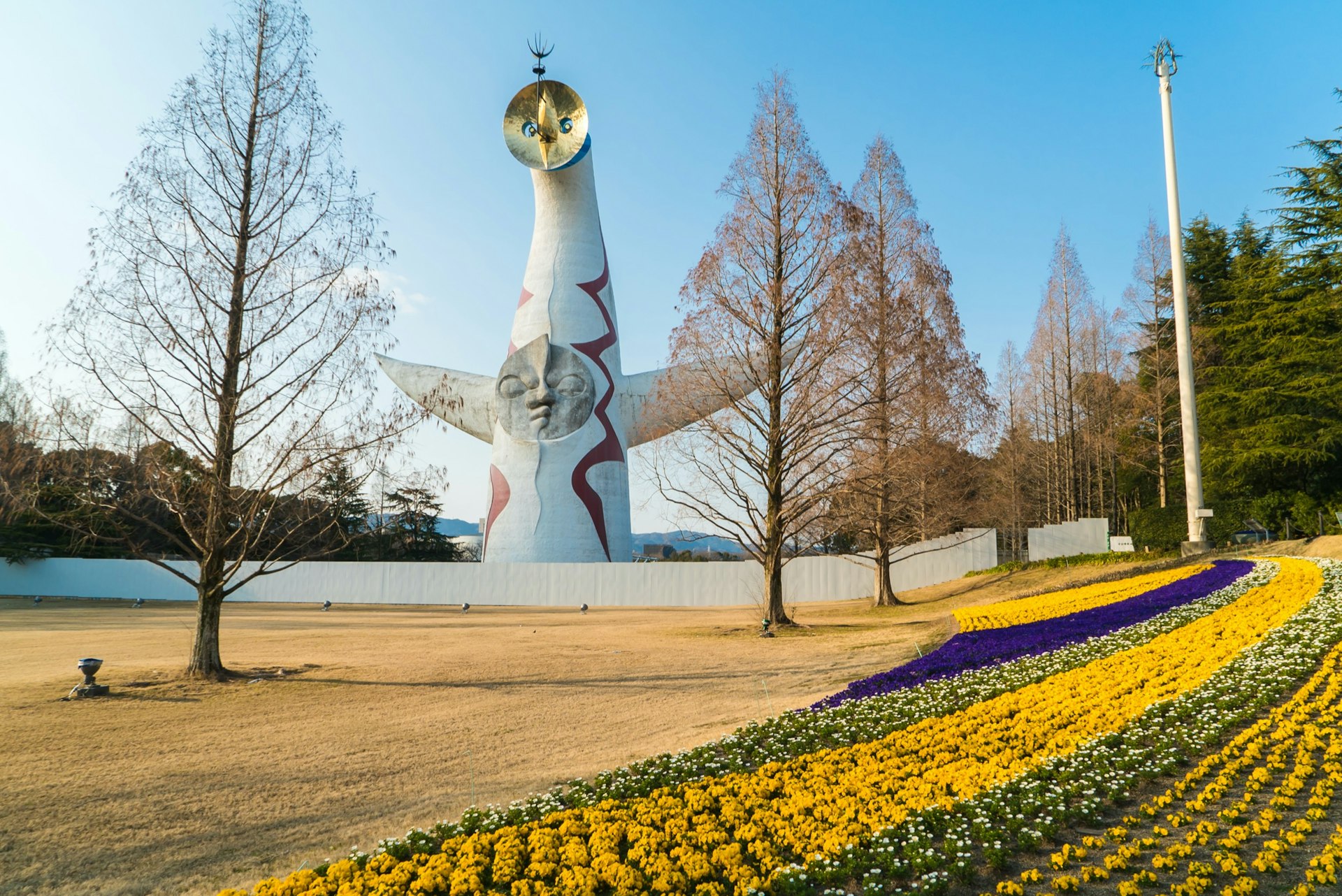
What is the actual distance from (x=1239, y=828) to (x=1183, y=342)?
63.5ft

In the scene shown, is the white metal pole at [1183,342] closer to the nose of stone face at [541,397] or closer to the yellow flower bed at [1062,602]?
the yellow flower bed at [1062,602]

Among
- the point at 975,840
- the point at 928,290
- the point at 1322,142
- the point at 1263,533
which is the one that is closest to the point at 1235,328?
the point at 1322,142

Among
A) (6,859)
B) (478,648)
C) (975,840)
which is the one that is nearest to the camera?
(975,840)

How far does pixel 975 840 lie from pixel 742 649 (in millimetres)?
9120

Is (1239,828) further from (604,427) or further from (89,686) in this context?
(604,427)

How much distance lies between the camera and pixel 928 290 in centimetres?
2108

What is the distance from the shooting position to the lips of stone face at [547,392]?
95.2 ft

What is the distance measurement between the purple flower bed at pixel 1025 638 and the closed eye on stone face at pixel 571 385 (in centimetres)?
1932

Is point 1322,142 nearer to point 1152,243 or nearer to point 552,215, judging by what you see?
point 1152,243

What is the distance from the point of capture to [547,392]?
28.9m

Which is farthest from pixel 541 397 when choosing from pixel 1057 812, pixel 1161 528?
pixel 1057 812

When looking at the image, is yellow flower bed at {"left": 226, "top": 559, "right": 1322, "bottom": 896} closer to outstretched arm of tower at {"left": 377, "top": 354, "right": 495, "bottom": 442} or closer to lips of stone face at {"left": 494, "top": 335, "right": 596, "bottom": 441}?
lips of stone face at {"left": 494, "top": 335, "right": 596, "bottom": 441}

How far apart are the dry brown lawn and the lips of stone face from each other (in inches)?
497

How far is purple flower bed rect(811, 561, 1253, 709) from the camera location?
29.7ft
